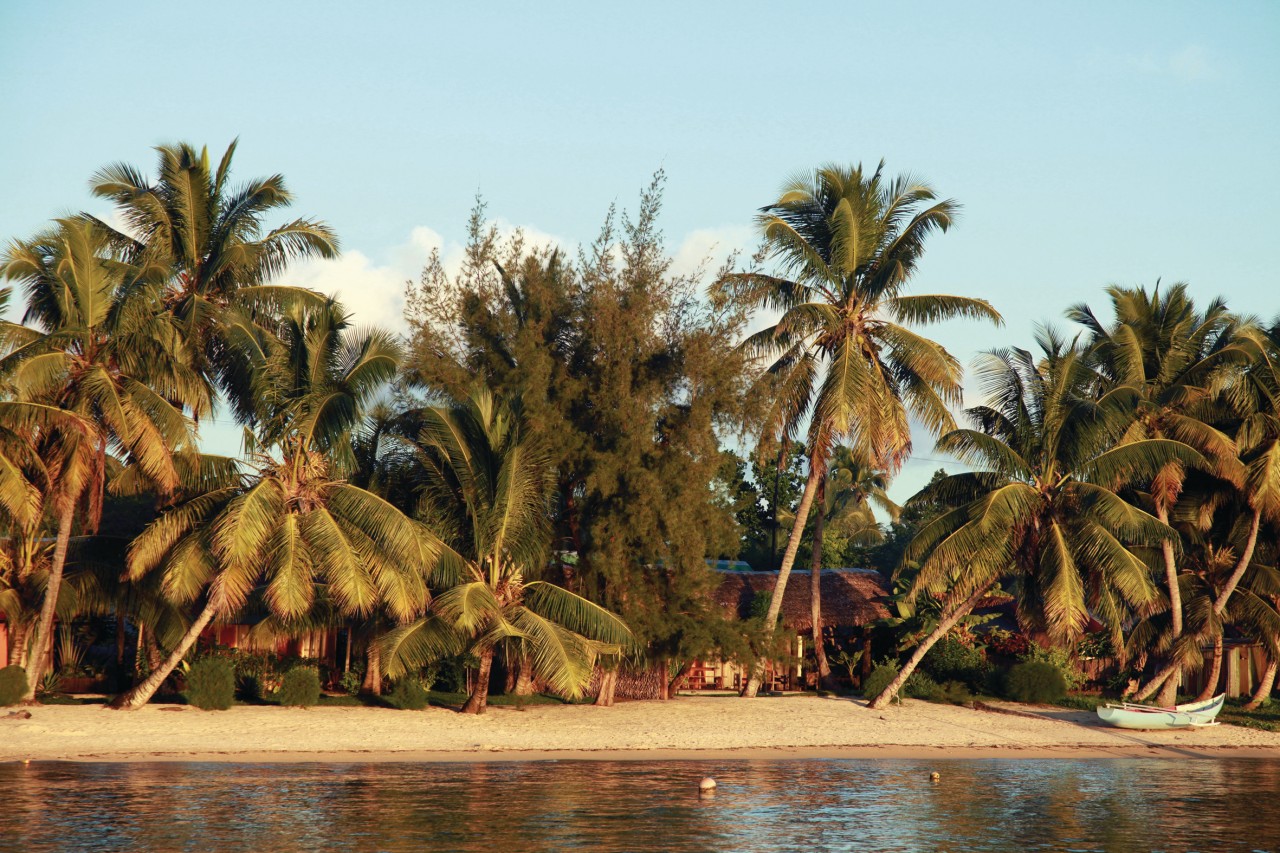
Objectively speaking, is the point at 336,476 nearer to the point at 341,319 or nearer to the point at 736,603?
the point at 341,319

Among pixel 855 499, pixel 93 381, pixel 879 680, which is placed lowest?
pixel 879 680

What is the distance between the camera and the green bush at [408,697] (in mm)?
26641

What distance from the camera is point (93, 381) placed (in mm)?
23953

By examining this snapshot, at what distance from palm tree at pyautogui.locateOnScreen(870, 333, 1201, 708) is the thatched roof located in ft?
15.9

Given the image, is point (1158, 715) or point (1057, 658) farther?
point (1057, 658)

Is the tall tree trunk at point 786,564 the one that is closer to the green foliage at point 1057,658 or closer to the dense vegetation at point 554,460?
the dense vegetation at point 554,460

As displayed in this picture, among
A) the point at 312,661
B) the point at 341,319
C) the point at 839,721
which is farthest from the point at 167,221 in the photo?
the point at 839,721

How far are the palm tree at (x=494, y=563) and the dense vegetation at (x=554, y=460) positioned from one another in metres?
0.07

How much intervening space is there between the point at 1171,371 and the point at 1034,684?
27.0 ft

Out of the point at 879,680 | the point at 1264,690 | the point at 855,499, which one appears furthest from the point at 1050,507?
the point at 855,499

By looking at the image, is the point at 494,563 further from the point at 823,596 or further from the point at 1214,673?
the point at 1214,673

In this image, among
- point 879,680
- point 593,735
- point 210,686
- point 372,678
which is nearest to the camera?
point 593,735

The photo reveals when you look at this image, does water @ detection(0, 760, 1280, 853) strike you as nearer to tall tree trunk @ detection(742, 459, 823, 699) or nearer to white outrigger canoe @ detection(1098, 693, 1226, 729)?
white outrigger canoe @ detection(1098, 693, 1226, 729)

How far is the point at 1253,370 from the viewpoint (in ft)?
94.5
